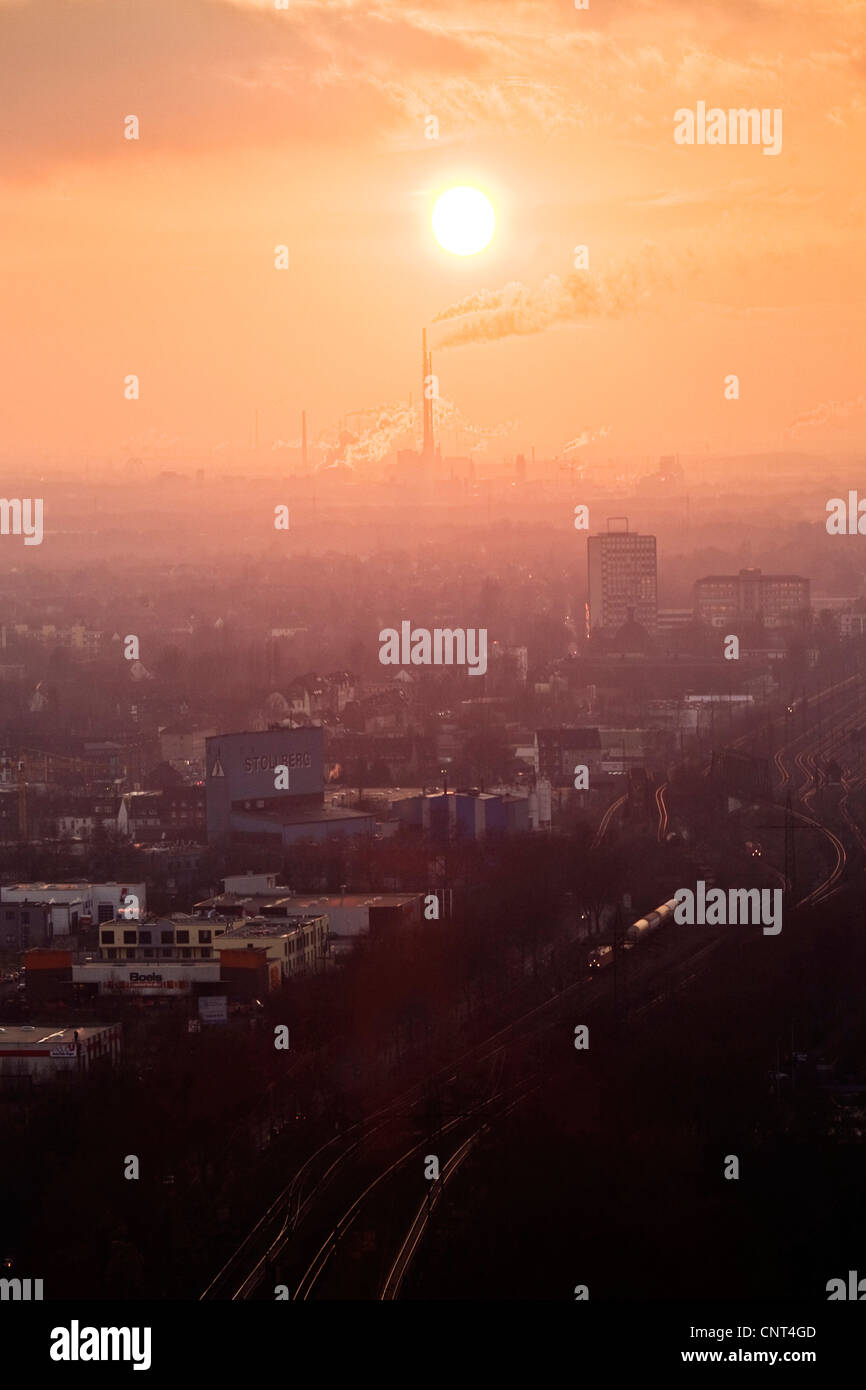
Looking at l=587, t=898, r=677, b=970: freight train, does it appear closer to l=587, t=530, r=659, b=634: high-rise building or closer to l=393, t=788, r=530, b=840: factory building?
l=393, t=788, r=530, b=840: factory building

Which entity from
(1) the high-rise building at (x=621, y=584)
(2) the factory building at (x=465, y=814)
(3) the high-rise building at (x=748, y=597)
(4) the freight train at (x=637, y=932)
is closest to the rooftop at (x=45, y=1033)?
(4) the freight train at (x=637, y=932)

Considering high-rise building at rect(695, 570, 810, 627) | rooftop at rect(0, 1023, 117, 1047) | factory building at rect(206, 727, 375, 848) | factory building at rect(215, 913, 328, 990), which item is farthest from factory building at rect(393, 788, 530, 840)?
high-rise building at rect(695, 570, 810, 627)

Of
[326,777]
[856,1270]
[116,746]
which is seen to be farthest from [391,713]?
[856,1270]

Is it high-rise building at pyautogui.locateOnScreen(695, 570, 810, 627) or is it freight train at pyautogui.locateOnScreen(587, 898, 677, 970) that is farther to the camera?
high-rise building at pyautogui.locateOnScreen(695, 570, 810, 627)

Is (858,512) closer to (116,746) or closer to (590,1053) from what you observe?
(116,746)

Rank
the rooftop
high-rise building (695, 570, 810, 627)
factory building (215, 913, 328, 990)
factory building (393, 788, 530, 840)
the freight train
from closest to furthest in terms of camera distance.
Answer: the rooftop < factory building (215, 913, 328, 990) < the freight train < factory building (393, 788, 530, 840) < high-rise building (695, 570, 810, 627)

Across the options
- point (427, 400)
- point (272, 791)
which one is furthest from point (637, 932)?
point (427, 400)
